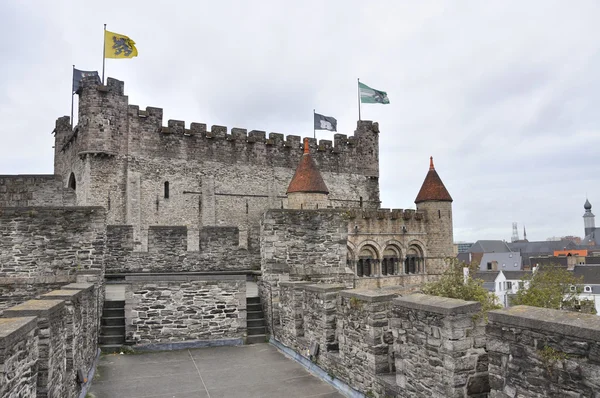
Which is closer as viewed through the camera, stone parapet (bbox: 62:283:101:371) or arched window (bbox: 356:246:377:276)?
stone parapet (bbox: 62:283:101:371)

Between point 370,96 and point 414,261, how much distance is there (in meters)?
13.4

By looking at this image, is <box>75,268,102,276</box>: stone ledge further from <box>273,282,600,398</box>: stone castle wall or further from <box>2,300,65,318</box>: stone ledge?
<box>273,282,600,398</box>: stone castle wall

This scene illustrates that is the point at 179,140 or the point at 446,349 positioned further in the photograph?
the point at 179,140

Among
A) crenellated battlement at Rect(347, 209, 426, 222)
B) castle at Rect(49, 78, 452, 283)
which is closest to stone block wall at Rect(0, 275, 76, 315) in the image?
castle at Rect(49, 78, 452, 283)

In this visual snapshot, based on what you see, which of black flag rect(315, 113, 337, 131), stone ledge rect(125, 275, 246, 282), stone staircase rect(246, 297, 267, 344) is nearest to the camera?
stone ledge rect(125, 275, 246, 282)

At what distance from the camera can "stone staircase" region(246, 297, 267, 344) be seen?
10727mm

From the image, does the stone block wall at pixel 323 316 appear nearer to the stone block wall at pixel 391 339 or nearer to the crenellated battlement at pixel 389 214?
the stone block wall at pixel 391 339

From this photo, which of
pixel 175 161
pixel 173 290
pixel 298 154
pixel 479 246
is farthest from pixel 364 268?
pixel 479 246

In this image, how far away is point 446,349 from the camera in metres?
5.08

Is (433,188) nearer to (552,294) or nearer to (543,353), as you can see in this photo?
(552,294)

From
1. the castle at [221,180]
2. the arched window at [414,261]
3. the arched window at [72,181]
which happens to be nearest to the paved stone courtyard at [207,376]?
the castle at [221,180]

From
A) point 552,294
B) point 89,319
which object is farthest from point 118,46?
point 552,294

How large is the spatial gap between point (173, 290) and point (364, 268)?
80.9 feet

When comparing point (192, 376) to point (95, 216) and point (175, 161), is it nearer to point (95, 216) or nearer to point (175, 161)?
point (95, 216)
